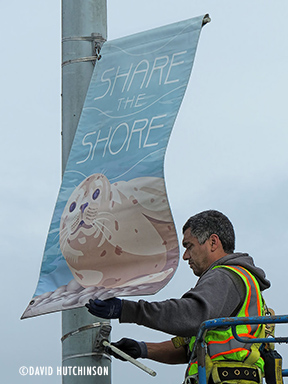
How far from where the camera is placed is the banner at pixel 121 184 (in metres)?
5.15

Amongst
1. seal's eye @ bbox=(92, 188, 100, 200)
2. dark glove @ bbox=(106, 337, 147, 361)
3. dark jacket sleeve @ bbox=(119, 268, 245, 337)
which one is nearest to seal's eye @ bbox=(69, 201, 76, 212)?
seal's eye @ bbox=(92, 188, 100, 200)

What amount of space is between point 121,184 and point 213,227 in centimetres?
69

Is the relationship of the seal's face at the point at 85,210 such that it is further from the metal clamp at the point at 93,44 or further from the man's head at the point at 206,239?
the metal clamp at the point at 93,44

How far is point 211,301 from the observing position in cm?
463

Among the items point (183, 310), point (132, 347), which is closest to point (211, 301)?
point (183, 310)

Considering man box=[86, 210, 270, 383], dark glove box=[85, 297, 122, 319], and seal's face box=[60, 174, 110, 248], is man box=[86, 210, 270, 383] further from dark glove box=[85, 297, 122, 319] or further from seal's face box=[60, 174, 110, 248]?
seal's face box=[60, 174, 110, 248]

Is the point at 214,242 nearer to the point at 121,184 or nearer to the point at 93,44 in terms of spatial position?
the point at 121,184

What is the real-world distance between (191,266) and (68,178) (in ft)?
3.94

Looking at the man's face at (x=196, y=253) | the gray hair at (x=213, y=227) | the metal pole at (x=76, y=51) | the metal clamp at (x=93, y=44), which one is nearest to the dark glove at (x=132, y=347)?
the man's face at (x=196, y=253)

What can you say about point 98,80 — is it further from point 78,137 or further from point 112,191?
point 112,191

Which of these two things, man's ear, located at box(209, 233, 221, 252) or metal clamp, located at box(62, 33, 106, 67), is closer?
man's ear, located at box(209, 233, 221, 252)

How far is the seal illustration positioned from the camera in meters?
5.11

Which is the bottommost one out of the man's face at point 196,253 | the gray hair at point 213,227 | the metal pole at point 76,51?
the man's face at point 196,253

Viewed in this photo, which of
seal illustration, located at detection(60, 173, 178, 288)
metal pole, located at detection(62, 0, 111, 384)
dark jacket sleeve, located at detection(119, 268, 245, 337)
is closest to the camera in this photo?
dark jacket sleeve, located at detection(119, 268, 245, 337)
